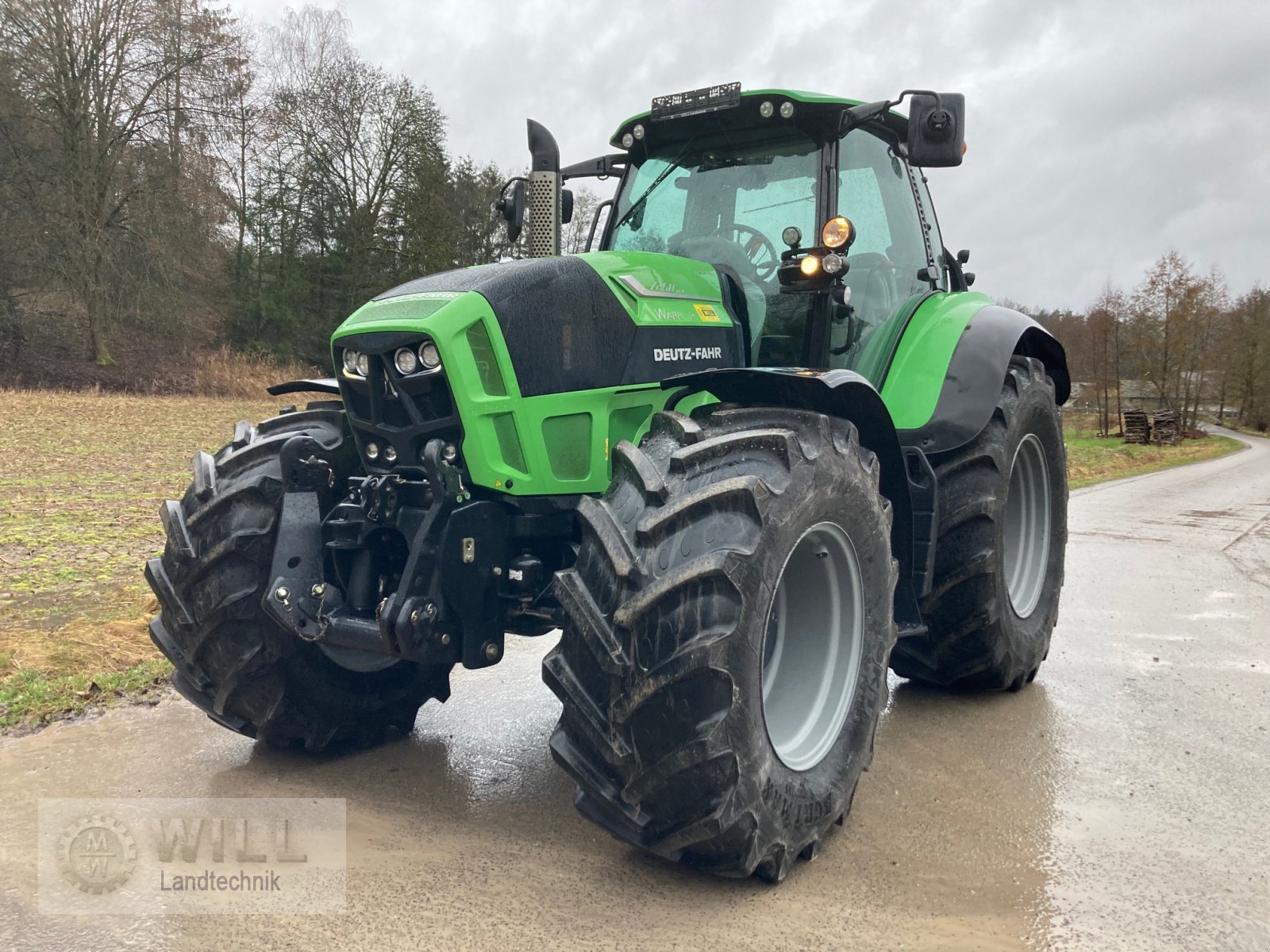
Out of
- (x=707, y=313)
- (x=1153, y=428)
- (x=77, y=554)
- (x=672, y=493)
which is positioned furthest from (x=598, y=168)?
(x=1153, y=428)

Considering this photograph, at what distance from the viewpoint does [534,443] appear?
127 inches

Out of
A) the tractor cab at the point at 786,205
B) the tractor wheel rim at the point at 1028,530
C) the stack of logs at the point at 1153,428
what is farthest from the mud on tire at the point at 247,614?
the stack of logs at the point at 1153,428

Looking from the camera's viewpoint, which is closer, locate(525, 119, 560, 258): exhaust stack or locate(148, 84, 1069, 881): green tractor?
locate(148, 84, 1069, 881): green tractor

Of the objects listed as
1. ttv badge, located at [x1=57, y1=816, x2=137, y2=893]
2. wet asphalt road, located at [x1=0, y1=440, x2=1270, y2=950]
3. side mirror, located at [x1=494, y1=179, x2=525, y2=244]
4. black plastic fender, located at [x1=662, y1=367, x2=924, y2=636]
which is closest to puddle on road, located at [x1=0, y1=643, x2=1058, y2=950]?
wet asphalt road, located at [x1=0, y1=440, x2=1270, y2=950]

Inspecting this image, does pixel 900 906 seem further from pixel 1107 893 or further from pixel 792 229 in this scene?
pixel 792 229

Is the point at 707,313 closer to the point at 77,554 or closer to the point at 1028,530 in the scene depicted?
the point at 1028,530

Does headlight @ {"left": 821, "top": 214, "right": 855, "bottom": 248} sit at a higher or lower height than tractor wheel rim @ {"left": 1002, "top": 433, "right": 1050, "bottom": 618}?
higher

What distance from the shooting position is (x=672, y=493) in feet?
8.98

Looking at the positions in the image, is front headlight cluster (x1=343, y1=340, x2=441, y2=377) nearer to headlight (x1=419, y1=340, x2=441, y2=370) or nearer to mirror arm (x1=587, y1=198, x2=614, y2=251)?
headlight (x1=419, y1=340, x2=441, y2=370)

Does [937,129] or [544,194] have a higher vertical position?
[937,129]

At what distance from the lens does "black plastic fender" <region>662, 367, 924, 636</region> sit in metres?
3.12

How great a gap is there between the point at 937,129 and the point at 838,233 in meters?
0.50

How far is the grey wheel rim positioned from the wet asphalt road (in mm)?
391

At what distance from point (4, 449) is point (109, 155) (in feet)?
54.2
